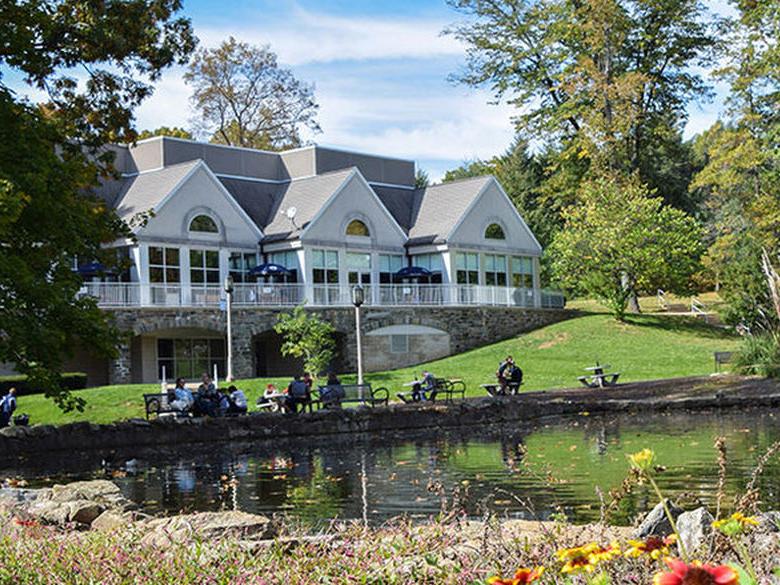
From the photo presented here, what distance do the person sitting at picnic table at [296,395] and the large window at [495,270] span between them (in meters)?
27.9

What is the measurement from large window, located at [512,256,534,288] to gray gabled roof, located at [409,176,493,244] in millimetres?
4216

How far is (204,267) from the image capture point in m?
43.2

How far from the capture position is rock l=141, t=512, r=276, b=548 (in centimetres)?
684

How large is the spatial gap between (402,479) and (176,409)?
9930mm

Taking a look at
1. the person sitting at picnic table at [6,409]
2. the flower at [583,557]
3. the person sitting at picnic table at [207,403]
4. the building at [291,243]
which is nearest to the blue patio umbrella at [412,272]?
the building at [291,243]

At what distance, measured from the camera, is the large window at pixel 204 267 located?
42844 mm

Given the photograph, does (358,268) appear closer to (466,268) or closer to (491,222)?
(466,268)

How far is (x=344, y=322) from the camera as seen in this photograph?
43.8 m

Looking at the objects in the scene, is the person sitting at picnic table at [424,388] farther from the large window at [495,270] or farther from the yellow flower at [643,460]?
the yellow flower at [643,460]

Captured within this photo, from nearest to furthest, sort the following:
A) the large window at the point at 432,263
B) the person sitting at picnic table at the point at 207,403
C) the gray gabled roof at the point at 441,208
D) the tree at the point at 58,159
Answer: the tree at the point at 58,159, the person sitting at picnic table at the point at 207,403, the large window at the point at 432,263, the gray gabled roof at the point at 441,208

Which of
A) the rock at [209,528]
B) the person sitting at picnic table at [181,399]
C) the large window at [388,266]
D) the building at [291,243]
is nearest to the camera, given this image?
the rock at [209,528]

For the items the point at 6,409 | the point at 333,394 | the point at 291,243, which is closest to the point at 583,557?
the point at 6,409

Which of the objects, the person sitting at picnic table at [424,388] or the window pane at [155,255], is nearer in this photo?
the person sitting at picnic table at [424,388]

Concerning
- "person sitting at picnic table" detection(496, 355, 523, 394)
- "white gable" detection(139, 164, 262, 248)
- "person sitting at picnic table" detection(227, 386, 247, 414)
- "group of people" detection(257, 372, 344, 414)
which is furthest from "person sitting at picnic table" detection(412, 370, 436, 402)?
"white gable" detection(139, 164, 262, 248)
